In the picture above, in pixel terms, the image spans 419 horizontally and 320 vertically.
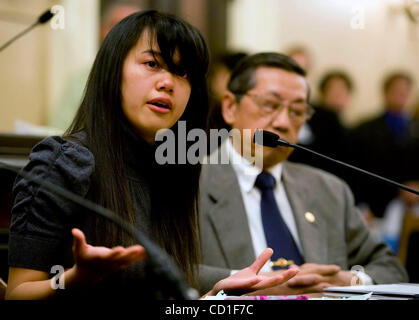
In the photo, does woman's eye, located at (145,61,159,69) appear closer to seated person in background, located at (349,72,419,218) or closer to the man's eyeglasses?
the man's eyeglasses

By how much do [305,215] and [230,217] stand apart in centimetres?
30

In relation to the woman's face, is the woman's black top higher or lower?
lower

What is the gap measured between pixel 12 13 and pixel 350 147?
2492 millimetres

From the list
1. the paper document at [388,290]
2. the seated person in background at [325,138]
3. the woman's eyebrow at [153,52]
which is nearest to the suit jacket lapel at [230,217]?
the paper document at [388,290]

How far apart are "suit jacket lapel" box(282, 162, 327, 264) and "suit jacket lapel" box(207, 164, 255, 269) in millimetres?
206

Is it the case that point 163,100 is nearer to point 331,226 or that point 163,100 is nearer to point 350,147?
point 331,226

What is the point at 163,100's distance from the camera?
151 cm

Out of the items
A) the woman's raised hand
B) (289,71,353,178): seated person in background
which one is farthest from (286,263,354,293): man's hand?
(289,71,353,178): seated person in background

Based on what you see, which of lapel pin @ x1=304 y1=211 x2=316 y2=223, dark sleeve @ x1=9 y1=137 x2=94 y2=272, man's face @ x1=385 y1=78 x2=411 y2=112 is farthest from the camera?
man's face @ x1=385 y1=78 x2=411 y2=112

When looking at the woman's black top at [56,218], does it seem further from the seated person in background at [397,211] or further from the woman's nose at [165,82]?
the seated person in background at [397,211]

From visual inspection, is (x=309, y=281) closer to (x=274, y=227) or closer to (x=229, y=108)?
(x=274, y=227)

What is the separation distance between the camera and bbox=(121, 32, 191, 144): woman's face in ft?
4.87

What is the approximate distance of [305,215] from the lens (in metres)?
2.22
